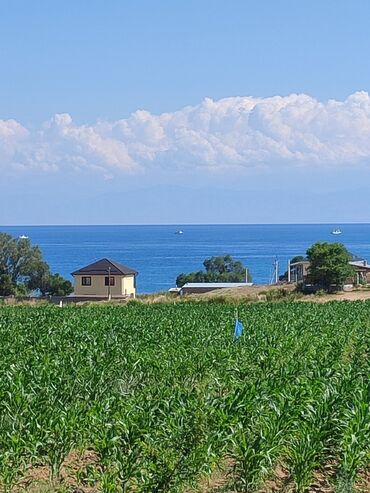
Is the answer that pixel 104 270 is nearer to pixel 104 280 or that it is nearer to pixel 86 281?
pixel 104 280

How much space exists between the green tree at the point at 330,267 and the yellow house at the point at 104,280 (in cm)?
1827

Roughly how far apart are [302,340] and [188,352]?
4685mm

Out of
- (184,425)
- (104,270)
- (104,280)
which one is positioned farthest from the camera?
(104,280)

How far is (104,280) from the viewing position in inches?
3061

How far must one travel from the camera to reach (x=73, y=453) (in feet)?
35.5

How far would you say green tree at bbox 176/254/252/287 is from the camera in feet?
365

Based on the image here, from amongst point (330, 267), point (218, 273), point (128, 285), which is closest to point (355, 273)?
point (330, 267)

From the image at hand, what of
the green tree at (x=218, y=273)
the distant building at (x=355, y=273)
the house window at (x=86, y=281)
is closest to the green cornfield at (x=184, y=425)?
the distant building at (x=355, y=273)

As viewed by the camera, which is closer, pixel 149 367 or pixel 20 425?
pixel 20 425

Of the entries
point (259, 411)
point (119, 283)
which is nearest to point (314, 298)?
point (119, 283)

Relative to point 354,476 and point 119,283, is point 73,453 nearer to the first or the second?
point 354,476

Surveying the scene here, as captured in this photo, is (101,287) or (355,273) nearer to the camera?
(355,273)

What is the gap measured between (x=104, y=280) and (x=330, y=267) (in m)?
22.3

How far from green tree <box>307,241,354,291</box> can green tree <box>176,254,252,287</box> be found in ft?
133
